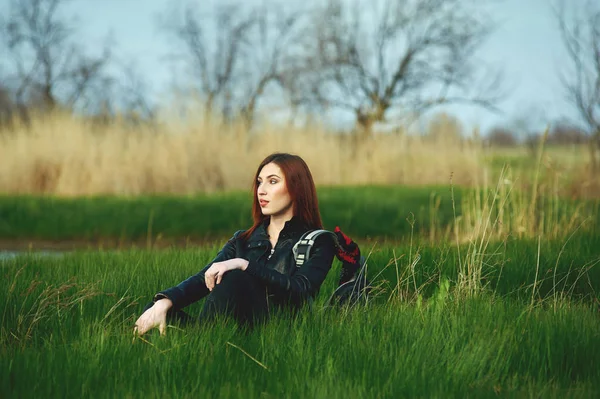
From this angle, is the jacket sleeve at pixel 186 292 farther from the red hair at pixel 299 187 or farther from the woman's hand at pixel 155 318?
the red hair at pixel 299 187

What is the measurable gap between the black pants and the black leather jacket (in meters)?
0.04

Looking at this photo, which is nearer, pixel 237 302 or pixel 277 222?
pixel 237 302

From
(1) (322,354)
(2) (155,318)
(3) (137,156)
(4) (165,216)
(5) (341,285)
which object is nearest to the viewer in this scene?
(1) (322,354)

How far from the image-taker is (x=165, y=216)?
10320 millimetres

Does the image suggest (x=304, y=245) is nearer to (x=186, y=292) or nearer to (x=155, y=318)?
(x=186, y=292)

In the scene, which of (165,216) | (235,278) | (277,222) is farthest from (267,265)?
(165,216)

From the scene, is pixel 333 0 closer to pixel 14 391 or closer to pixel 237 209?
pixel 237 209

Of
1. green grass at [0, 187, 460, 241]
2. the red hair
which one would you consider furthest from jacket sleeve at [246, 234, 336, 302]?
green grass at [0, 187, 460, 241]

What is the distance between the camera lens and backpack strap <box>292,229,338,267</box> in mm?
3268

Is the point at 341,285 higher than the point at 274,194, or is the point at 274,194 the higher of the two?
the point at 274,194

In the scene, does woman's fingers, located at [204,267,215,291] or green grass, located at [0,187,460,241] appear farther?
green grass, located at [0,187,460,241]

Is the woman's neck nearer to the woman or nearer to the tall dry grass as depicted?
the woman

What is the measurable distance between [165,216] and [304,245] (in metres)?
7.28

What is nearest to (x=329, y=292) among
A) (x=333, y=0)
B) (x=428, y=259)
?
(x=428, y=259)
